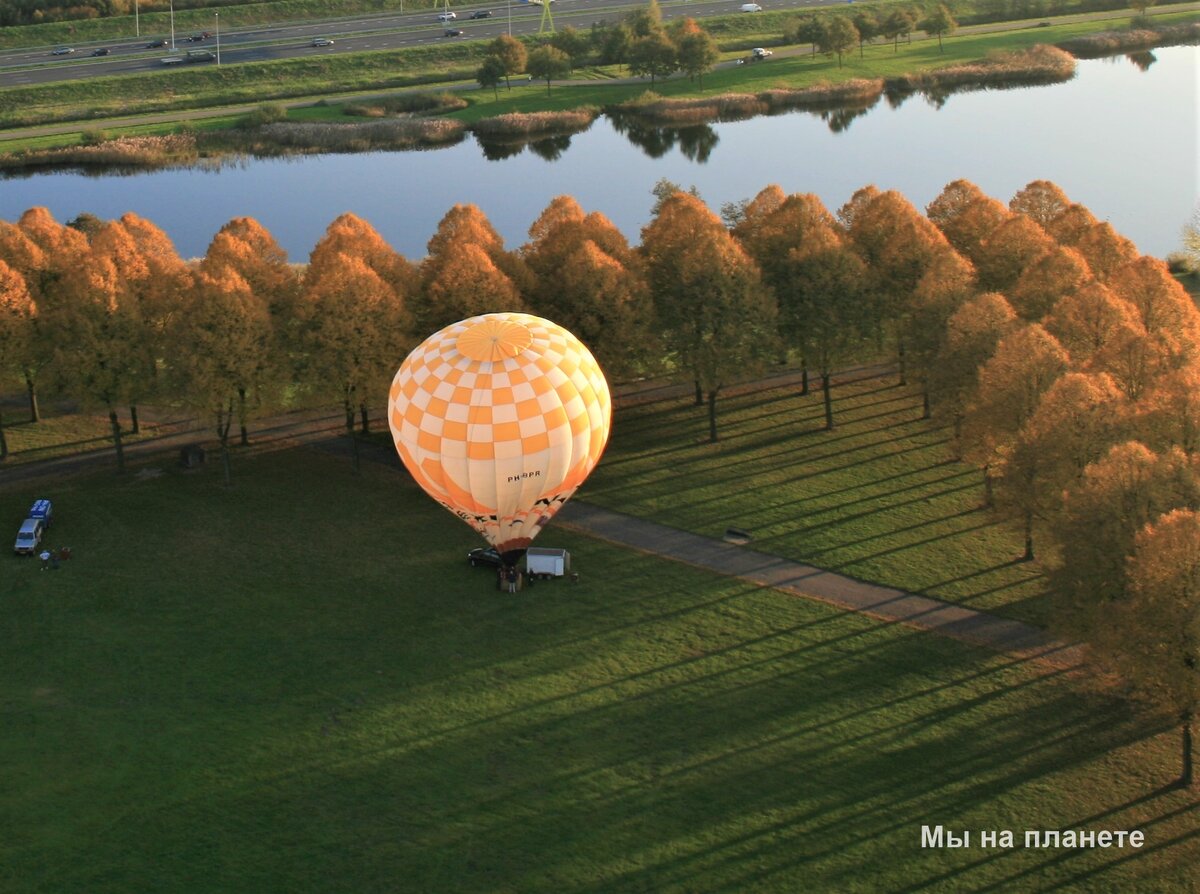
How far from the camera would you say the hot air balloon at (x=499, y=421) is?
1670 inches

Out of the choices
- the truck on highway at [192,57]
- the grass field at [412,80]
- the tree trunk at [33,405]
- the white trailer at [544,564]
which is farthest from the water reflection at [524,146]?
the white trailer at [544,564]

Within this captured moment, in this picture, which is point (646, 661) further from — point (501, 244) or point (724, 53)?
point (724, 53)

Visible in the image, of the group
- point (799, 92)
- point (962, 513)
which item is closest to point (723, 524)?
point (962, 513)

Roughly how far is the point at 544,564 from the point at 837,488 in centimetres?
1263

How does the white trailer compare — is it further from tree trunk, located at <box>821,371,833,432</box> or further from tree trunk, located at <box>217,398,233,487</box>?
tree trunk, located at <box>821,371,833,432</box>

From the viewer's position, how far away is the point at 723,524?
163 feet

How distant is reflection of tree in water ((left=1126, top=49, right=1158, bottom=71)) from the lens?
12925 centimetres

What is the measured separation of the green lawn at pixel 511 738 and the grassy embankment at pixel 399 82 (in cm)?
7492

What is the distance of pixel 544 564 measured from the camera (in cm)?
4606

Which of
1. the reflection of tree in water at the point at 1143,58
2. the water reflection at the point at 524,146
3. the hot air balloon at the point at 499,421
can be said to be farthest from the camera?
the reflection of tree in water at the point at 1143,58

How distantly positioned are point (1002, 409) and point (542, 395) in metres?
15.2

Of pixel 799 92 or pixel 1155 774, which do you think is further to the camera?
pixel 799 92

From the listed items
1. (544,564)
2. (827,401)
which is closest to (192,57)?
(827,401)

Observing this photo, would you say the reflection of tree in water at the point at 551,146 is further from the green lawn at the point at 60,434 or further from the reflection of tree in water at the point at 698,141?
the green lawn at the point at 60,434
